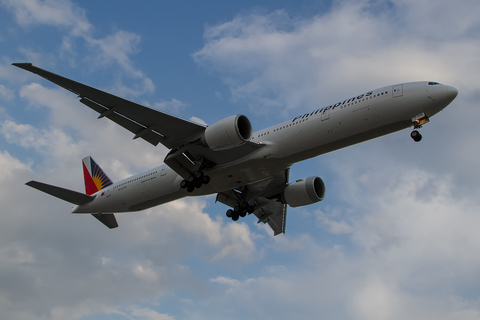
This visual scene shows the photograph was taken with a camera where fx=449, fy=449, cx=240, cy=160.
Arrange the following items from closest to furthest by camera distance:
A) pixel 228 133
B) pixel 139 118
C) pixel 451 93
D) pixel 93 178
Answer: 1. pixel 451 93
2. pixel 228 133
3. pixel 139 118
4. pixel 93 178

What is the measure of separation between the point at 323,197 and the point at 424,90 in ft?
34.5

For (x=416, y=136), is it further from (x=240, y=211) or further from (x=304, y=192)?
(x=240, y=211)

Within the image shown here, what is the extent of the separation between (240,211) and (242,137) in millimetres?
9100

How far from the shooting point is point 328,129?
2114 centimetres

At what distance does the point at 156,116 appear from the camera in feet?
72.7

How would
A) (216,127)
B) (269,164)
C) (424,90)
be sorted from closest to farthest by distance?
(424,90)
(216,127)
(269,164)

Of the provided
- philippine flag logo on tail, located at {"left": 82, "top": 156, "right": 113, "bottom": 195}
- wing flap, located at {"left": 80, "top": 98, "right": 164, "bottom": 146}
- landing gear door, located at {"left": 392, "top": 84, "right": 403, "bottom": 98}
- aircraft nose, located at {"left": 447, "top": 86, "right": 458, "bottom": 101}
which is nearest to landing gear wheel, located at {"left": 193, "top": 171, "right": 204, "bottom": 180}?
wing flap, located at {"left": 80, "top": 98, "right": 164, "bottom": 146}

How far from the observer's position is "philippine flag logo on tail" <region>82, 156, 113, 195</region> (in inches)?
1258

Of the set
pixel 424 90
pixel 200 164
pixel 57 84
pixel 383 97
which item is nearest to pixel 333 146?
pixel 383 97

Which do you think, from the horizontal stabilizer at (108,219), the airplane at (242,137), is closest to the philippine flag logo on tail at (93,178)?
the horizontal stabilizer at (108,219)

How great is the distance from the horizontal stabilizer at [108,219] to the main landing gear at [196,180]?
9670 mm

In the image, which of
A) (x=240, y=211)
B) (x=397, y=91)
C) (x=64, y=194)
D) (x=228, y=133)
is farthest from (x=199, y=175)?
A: (x=397, y=91)

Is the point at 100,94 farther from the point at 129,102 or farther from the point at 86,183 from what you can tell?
the point at 86,183

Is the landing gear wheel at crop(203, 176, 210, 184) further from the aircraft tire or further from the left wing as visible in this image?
the left wing
